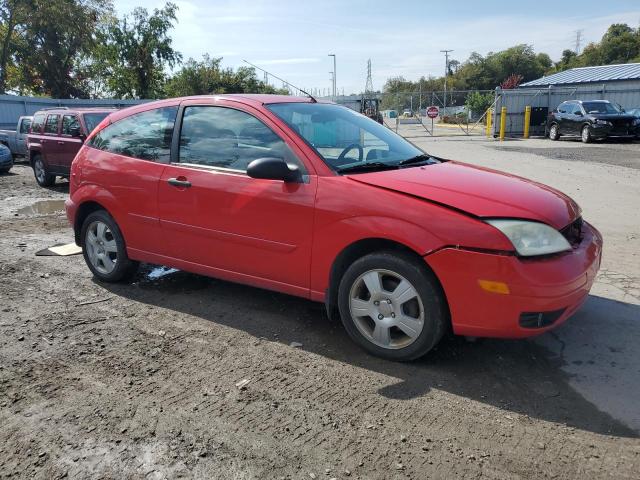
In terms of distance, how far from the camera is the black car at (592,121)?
837 inches

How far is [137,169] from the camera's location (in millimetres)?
4738

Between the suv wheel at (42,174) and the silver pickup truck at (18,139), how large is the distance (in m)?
5.06

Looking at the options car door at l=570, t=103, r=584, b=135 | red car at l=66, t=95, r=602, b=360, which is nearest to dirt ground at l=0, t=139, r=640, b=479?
red car at l=66, t=95, r=602, b=360

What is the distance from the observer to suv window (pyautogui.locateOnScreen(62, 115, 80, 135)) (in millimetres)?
11828

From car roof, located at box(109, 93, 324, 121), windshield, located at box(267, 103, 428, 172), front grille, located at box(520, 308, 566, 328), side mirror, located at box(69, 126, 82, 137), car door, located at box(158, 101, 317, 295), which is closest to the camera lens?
front grille, located at box(520, 308, 566, 328)

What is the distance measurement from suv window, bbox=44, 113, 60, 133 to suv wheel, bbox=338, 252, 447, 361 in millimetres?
10909

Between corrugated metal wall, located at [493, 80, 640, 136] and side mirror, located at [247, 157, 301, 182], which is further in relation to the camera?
corrugated metal wall, located at [493, 80, 640, 136]

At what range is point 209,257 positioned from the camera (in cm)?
440

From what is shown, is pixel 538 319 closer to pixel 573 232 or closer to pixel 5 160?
pixel 573 232

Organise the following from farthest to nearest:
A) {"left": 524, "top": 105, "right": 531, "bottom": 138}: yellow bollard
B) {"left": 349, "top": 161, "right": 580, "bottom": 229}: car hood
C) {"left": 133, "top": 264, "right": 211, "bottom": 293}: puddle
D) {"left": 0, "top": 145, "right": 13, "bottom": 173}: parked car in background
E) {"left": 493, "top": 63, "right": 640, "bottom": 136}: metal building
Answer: {"left": 493, "top": 63, "right": 640, "bottom": 136}: metal building < {"left": 524, "top": 105, "right": 531, "bottom": 138}: yellow bollard < {"left": 0, "top": 145, "right": 13, "bottom": 173}: parked car in background < {"left": 133, "top": 264, "right": 211, "bottom": 293}: puddle < {"left": 349, "top": 161, "right": 580, "bottom": 229}: car hood

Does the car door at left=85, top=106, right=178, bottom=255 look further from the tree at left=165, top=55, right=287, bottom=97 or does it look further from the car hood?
A: the tree at left=165, top=55, right=287, bottom=97

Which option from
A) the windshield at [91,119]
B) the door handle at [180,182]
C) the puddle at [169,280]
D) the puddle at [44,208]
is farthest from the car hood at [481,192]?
the windshield at [91,119]

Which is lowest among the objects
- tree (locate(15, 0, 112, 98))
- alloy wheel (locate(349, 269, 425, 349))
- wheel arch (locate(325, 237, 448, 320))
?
alloy wheel (locate(349, 269, 425, 349))

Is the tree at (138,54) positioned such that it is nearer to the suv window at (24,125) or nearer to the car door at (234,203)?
the suv window at (24,125)
